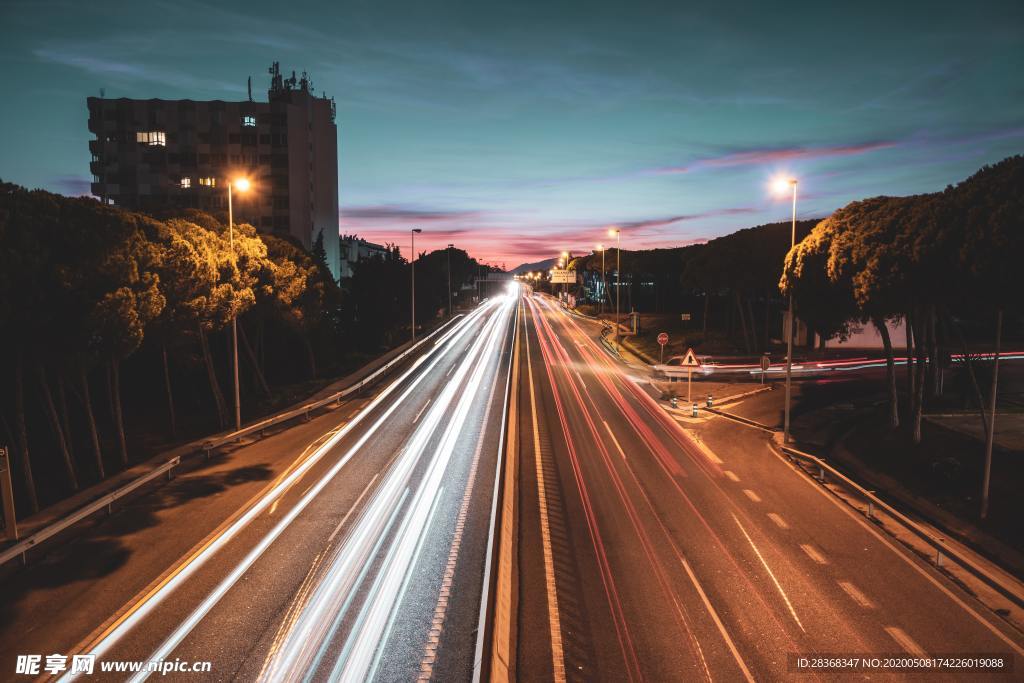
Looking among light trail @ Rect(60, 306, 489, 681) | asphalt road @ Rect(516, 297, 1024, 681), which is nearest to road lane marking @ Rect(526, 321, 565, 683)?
asphalt road @ Rect(516, 297, 1024, 681)

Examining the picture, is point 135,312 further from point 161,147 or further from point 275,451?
point 161,147

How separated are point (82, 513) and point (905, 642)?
1781 centimetres

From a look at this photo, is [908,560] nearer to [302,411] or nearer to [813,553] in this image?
[813,553]

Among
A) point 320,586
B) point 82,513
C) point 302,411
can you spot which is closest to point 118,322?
point 82,513

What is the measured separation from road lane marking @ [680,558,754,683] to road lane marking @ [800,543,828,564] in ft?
9.75

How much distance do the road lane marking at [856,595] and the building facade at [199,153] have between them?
79.5 metres

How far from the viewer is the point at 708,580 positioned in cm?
1177

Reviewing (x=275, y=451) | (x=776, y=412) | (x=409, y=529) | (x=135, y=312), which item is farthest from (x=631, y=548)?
(x=776, y=412)

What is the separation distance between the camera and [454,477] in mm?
18531

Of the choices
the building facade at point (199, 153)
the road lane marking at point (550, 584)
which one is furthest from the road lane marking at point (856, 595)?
the building facade at point (199, 153)

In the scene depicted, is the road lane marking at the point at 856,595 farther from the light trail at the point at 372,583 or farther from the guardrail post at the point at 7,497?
the guardrail post at the point at 7,497

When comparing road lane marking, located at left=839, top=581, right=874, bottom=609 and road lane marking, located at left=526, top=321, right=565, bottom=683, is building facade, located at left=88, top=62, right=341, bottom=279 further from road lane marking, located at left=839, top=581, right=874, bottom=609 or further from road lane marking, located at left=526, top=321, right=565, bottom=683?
road lane marking, located at left=839, top=581, right=874, bottom=609

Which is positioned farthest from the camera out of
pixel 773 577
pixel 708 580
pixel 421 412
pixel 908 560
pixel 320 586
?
pixel 421 412

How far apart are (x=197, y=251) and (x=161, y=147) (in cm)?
7337
